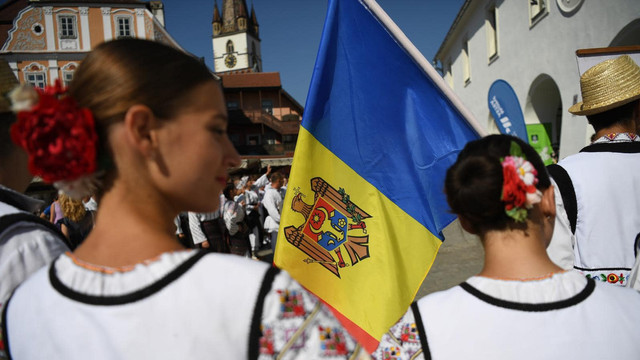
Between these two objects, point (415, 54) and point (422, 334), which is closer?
point (422, 334)

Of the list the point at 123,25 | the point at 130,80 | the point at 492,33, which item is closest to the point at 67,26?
the point at 123,25

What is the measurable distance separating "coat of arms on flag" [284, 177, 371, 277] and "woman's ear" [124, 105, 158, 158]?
3.91 ft

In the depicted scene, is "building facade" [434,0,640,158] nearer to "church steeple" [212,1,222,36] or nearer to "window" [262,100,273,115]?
"window" [262,100,273,115]

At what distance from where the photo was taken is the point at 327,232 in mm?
2021

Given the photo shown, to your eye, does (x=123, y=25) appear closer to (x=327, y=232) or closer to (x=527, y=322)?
(x=327, y=232)

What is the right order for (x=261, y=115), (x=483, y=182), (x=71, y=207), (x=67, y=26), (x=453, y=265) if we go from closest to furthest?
(x=483, y=182) → (x=71, y=207) → (x=453, y=265) → (x=67, y=26) → (x=261, y=115)

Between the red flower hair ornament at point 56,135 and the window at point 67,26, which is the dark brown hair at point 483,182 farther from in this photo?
the window at point 67,26

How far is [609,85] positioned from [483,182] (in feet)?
5.31

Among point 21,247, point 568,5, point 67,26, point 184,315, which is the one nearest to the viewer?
point 184,315

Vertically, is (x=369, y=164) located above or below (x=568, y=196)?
above

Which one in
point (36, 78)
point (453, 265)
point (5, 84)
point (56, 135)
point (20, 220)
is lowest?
point (453, 265)

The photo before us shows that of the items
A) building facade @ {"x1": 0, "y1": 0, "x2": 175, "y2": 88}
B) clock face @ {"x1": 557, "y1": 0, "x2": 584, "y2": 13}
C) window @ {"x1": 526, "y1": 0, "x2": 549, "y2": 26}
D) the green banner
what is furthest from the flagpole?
building facade @ {"x1": 0, "y1": 0, "x2": 175, "y2": 88}

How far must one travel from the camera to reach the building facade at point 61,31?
2478cm

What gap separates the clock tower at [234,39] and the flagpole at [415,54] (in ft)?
245
